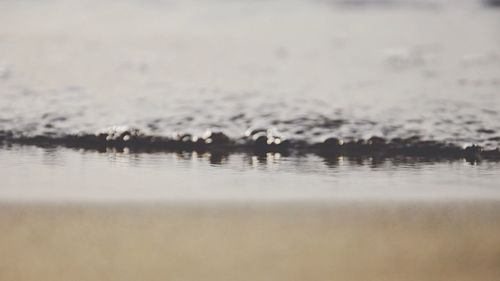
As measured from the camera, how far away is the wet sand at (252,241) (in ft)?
4.04

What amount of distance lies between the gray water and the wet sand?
0.07m

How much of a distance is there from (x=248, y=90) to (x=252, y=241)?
2.38 ft

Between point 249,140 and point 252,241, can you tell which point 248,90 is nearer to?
point 249,140

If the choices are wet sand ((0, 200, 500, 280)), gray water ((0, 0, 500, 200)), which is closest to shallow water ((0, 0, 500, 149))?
gray water ((0, 0, 500, 200))

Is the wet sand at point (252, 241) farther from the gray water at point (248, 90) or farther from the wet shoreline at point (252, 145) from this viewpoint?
the wet shoreline at point (252, 145)

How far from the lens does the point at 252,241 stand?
132 centimetres

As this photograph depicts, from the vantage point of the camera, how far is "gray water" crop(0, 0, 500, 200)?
5.24ft

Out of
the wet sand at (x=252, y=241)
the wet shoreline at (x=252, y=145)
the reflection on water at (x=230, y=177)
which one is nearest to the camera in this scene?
the wet sand at (x=252, y=241)

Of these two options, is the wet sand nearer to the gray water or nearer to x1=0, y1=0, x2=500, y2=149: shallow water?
the gray water

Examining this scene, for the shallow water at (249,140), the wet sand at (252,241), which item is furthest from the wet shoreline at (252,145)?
the wet sand at (252,241)

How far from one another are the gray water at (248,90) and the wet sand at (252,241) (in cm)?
7

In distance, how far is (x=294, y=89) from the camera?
6.57 ft

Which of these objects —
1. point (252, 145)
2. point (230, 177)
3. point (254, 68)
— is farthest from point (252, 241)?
point (254, 68)

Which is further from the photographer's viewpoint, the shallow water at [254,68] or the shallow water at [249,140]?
the shallow water at [254,68]
